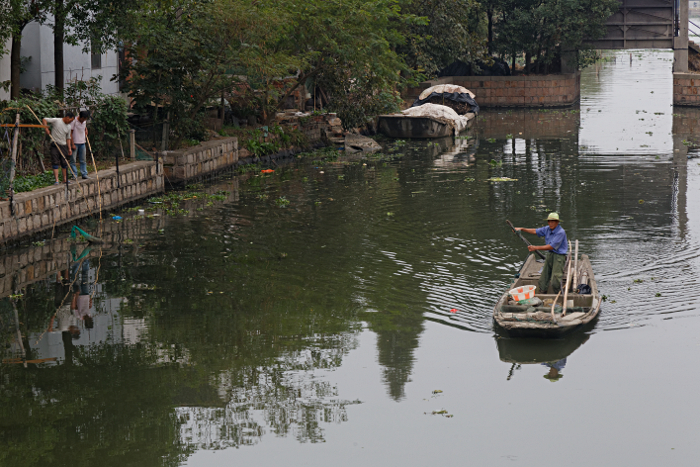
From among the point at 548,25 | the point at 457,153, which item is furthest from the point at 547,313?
the point at 548,25

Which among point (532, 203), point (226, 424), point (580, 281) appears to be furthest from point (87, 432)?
point (532, 203)

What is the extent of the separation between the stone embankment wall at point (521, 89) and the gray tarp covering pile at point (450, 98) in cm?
638

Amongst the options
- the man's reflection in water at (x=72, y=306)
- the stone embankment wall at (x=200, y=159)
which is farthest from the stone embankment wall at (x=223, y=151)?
the man's reflection in water at (x=72, y=306)

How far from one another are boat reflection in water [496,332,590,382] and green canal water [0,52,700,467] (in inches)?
1.3

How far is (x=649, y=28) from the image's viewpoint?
4881 cm

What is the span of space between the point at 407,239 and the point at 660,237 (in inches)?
211

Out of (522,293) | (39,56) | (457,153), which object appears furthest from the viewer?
(457,153)

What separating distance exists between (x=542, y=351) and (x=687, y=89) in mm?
40166

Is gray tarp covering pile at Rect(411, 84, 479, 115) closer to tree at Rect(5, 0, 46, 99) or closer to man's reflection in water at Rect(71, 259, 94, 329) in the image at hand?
tree at Rect(5, 0, 46, 99)

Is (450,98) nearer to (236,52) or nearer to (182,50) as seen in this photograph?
(236,52)

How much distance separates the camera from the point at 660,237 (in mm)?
17359

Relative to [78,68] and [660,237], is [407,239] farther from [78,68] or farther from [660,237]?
[78,68]

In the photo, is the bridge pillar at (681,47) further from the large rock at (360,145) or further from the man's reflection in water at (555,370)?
the man's reflection in water at (555,370)

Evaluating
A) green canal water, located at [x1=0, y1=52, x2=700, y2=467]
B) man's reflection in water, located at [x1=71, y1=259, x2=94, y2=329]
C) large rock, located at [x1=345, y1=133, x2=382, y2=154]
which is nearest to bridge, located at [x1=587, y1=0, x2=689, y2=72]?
large rock, located at [x1=345, y1=133, x2=382, y2=154]
